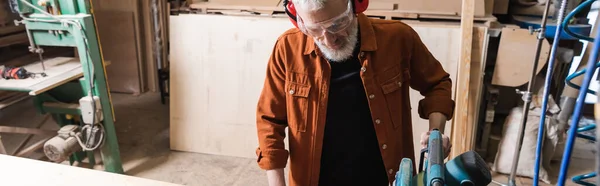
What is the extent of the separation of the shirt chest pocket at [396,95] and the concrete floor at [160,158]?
5.26 feet

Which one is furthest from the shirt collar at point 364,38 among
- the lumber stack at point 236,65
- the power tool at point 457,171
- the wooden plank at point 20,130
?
the wooden plank at point 20,130

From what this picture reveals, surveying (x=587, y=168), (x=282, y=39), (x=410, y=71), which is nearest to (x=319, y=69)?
(x=282, y=39)

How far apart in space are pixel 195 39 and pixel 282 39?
5.77 feet

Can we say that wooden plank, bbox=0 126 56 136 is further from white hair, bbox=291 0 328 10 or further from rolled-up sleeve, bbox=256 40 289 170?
white hair, bbox=291 0 328 10

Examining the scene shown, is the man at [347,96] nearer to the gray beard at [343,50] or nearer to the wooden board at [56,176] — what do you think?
the gray beard at [343,50]

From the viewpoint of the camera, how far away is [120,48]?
427 cm

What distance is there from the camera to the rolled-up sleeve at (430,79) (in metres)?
1.30

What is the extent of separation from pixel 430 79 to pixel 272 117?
21.0 inches

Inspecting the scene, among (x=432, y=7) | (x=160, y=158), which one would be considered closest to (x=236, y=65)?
(x=160, y=158)

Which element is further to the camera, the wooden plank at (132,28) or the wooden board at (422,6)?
the wooden plank at (132,28)

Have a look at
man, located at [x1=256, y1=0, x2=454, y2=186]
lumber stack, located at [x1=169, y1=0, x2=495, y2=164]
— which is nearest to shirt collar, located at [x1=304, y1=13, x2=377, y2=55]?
man, located at [x1=256, y1=0, x2=454, y2=186]

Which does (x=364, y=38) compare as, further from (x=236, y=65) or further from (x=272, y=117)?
(x=236, y=65)

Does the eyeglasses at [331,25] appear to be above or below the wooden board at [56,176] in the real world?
above

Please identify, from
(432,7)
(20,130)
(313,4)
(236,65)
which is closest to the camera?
(313,4)
